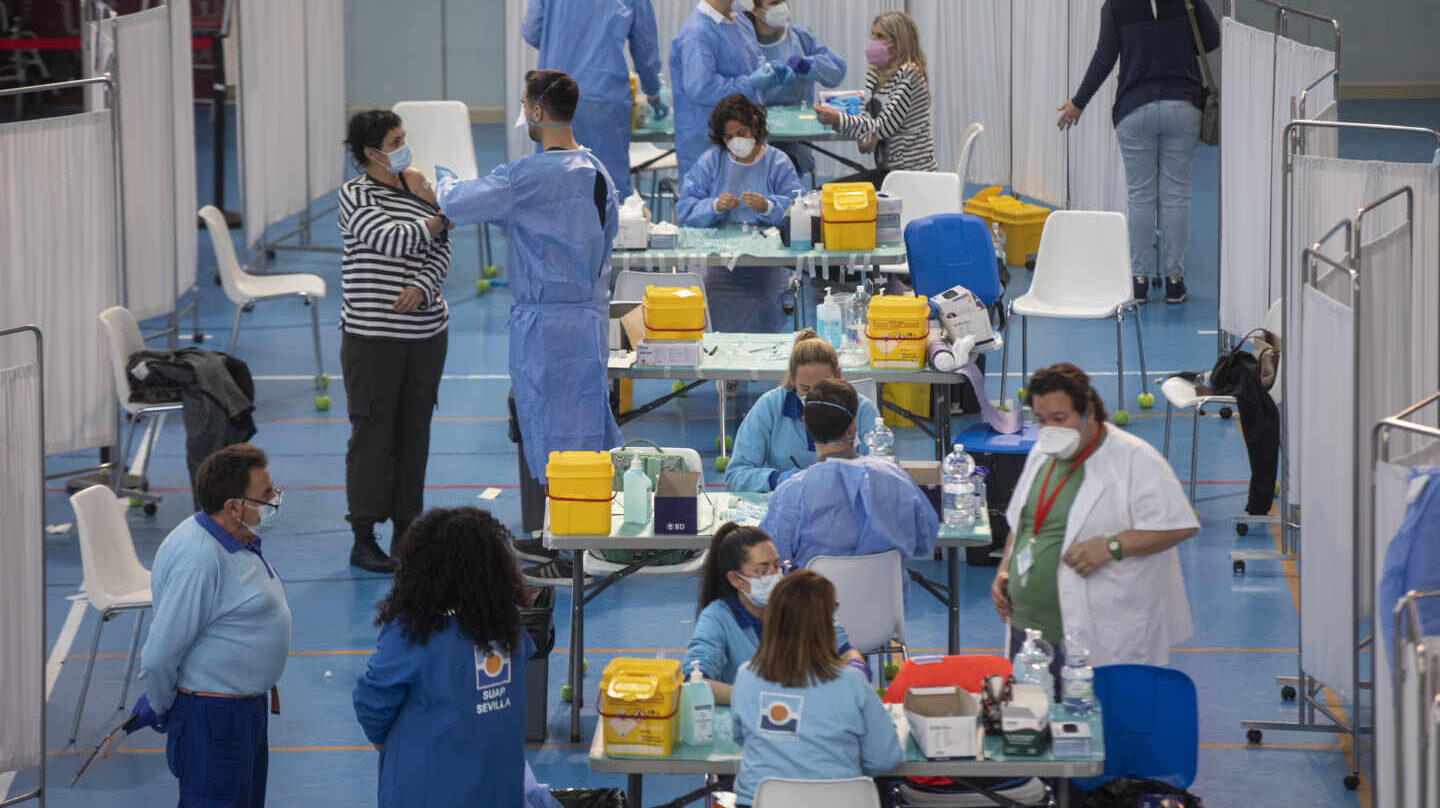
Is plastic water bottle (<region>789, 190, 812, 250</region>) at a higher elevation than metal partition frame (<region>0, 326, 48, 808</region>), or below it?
higher

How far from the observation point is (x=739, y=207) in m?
9.74

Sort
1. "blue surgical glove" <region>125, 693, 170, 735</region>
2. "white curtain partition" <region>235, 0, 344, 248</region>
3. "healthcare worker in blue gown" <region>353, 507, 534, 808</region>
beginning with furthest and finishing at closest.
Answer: "white curtain partition" <region>235, 0, 344, 248</region>
"blue surgical glove" <region>125, 693, 170, 735</region>
"healthcare worker in blue gown" <region>353, 507, 534, 808</region>

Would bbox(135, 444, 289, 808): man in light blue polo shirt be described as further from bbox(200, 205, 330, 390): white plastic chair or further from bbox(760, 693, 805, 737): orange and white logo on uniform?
bbox(200, 205, 330, 390): white plastic chair

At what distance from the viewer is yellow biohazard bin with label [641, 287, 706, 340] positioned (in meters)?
7.86

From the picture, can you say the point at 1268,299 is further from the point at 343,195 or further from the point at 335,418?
the point at 335,418

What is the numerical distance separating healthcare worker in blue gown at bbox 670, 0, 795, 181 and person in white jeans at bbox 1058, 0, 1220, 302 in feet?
7.49

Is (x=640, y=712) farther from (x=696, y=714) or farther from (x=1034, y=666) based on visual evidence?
(x=1034, y=666)

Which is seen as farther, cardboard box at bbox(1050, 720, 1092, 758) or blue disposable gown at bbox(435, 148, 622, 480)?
blue disposable gown at bbox(435, 148, 622, 480)

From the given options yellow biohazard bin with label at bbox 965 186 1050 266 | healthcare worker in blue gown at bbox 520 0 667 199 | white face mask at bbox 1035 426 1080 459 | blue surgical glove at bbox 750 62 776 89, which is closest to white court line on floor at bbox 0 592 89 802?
white face mask at bbox 1035 426 1080 459

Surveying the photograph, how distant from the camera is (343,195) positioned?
7297 mm

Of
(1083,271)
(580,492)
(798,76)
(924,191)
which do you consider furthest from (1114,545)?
(798,76)

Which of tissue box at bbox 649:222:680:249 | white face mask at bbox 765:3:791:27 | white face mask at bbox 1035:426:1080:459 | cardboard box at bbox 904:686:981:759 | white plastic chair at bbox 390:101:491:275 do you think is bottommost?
cardboard box at bbox 904:686:981:759

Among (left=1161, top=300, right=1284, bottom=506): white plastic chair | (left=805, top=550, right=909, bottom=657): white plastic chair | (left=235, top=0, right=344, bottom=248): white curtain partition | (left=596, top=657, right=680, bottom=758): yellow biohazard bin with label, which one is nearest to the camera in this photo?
(left=596, top=657, right=680, bottom=758): yellow biohazard bin with label

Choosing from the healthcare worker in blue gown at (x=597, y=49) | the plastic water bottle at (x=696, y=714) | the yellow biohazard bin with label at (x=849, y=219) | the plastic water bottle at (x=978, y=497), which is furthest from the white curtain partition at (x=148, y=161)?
the plastic water bottle at (x=696, y=714)
